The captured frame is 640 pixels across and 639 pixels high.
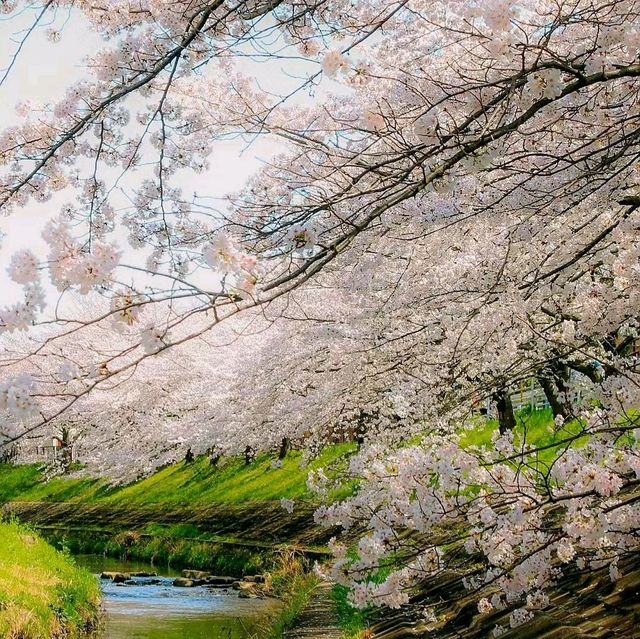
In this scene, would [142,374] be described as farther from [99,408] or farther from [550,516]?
[550,516]

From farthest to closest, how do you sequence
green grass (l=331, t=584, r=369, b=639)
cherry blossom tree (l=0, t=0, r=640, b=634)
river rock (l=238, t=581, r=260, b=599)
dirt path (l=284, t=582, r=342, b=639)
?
river rock (l=238, t=581, r=260, b=599)
dirt path (l=284, t=582, r=342, b=639)
green grass (l=331, t=584, r=369, b=639)
cherry blossom tree (l=0, t=0, r=640, b=634)

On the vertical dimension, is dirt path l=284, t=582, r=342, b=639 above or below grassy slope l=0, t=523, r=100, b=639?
below

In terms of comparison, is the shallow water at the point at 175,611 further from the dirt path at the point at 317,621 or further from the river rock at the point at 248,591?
the dirt path at the point at 317,621

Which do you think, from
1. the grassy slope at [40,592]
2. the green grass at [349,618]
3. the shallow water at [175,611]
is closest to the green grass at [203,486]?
the shallow water at [175,611]

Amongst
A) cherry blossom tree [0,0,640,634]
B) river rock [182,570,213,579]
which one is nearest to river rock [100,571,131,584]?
river rock [182,570,213,579]

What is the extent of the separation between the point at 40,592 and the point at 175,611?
9.94 ft

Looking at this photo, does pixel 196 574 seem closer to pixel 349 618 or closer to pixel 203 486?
pixel 349 618

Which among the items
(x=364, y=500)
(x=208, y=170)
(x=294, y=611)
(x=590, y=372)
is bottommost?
(x=294, y=611)

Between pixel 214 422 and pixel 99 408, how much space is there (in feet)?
25.8

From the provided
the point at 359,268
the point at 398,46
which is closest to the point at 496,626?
the point at 359,268

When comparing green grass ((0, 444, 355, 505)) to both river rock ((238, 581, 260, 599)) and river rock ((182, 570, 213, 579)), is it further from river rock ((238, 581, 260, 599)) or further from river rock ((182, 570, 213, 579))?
river rock ((238, 581, 260, 599))

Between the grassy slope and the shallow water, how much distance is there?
0.54m

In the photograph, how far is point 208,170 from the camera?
7570mm

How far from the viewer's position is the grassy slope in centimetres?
930
